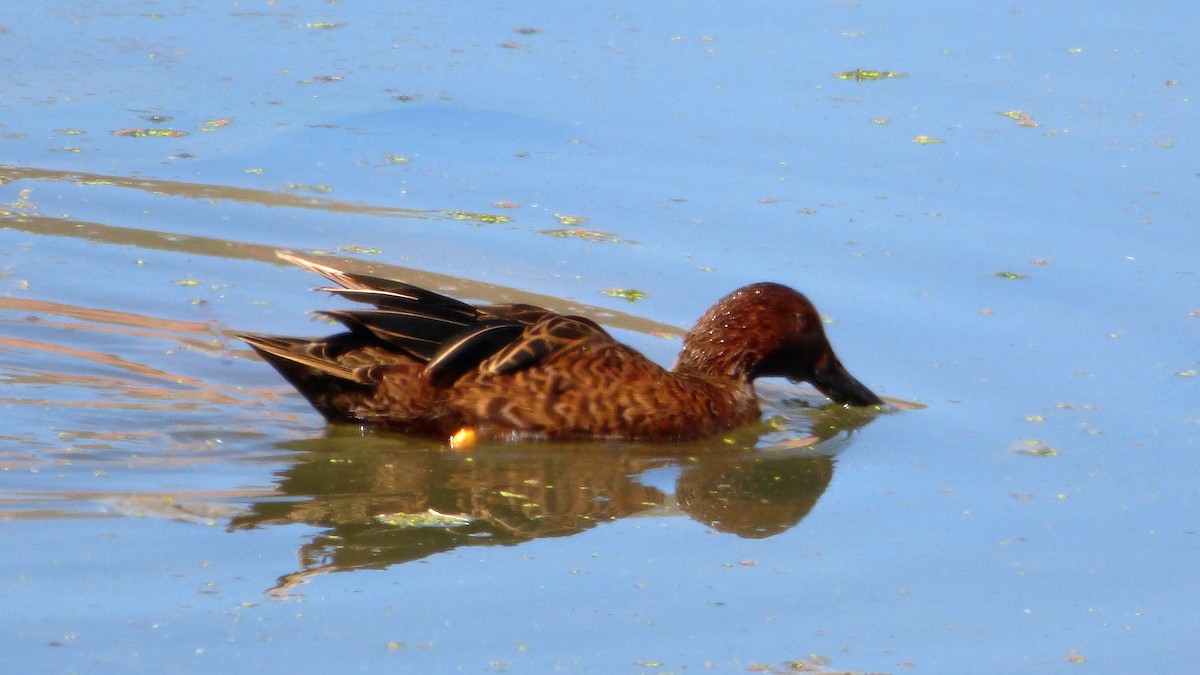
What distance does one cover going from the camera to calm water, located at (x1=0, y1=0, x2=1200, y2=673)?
5.97m

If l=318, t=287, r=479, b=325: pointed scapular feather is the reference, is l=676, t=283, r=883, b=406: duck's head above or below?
below

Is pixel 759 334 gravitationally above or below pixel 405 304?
below

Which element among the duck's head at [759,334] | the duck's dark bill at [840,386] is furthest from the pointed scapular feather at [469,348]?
the duck's dark bill at [840,386]

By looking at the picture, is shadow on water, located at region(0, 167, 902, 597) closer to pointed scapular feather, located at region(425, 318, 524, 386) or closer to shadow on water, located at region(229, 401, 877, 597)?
shadow on water, located at region(229, 401, 877, 597)

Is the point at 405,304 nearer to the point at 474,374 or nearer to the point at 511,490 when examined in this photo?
the point at 474,374

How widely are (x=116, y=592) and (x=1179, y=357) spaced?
497cm

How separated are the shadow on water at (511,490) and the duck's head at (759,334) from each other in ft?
1.16

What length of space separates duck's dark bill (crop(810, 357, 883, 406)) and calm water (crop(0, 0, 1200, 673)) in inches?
6.4

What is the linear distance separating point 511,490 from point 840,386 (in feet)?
6.19

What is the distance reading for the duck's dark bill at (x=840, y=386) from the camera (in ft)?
27.1

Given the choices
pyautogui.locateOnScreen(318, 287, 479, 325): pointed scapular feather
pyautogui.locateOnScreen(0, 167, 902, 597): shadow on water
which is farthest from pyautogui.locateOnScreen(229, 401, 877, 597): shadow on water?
pyautogui.locateOnScreen(318, 287, 479, 325): pointed scapular feather

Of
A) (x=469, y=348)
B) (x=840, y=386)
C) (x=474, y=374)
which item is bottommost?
(x=840, y=386)

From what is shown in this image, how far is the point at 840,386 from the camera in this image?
27.6ft

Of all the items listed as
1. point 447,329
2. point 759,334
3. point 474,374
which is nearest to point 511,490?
point 474,374
